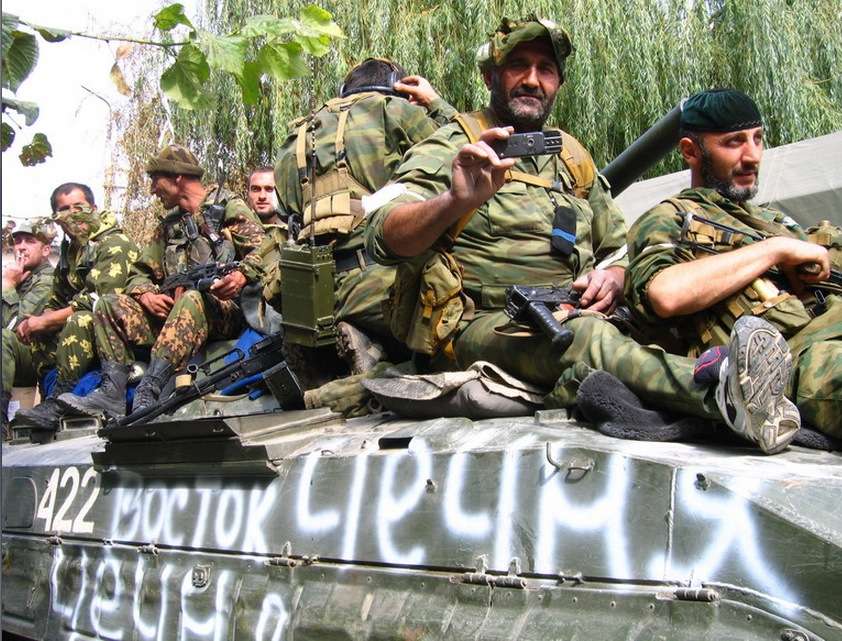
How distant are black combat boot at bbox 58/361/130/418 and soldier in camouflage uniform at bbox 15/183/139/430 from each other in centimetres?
10

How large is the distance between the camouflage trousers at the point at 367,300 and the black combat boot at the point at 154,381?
183cm

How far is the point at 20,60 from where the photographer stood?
13.5 ft

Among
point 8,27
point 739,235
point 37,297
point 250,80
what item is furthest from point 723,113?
point 37,297

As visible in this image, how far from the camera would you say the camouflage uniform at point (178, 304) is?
697 cm

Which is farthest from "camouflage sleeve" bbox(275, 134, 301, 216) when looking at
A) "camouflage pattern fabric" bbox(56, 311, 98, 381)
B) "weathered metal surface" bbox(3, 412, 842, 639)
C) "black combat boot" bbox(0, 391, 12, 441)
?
"black combat boot" bbox(0, 391, 12, 441)

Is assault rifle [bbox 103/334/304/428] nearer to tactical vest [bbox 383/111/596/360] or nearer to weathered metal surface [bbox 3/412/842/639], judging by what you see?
weathered metal surface [bbox 3/412/842/639]

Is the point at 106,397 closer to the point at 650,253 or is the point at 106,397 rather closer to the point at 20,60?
the point at 20,60

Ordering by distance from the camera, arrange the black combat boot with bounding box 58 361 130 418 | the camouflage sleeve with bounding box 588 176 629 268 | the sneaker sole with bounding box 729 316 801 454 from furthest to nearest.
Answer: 1. the black combat boot with bounding box 58 361 130 418
2. the camouflage sleeve with bounding box 588 176 629 268
3. the sneaker sole with bounding box 729 316 801 454

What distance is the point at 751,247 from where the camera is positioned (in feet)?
12.4

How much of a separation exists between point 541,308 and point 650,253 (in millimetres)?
386

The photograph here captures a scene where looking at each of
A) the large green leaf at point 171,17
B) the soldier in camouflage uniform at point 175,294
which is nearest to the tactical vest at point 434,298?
the large green leaf at point 171,17

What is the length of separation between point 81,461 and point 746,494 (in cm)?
334

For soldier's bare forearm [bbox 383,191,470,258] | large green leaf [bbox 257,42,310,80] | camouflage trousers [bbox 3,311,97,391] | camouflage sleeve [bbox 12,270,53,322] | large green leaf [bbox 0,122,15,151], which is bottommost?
camouflage trousers [bbox 3,311,97,391]

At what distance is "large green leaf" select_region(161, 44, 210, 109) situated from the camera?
422 cm
